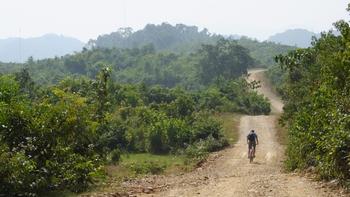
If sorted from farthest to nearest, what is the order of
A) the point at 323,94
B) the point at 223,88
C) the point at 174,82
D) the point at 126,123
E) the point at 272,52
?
1. the point at 272,52
2. the point at 174,82
3. the point at 223,88
4. the point at 126,123
5. the point at 323,94

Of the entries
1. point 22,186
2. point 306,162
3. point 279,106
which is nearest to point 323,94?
point 306,162

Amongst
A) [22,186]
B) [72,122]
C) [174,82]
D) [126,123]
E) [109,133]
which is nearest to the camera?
[22,186]

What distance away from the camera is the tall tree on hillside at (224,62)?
283ft

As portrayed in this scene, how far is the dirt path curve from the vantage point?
13352 mm

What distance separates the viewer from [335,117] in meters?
14.3

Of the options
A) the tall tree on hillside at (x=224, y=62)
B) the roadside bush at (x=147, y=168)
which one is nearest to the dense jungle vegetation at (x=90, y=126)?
the roadside bush at (x=147, y=168)

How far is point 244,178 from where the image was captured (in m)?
15.9

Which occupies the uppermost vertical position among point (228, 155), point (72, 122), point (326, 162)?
point (72, 122)

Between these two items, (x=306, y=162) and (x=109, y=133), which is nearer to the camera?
(x=306, y=162)

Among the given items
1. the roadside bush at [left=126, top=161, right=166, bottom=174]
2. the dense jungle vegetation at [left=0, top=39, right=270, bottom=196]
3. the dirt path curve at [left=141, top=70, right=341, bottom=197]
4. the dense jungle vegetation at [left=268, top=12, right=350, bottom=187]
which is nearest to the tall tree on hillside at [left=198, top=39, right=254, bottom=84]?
the dense jungle vegetation at [left=0, top=39, right=270, bottom=196]

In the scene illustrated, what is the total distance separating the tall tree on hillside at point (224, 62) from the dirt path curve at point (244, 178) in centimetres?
5060

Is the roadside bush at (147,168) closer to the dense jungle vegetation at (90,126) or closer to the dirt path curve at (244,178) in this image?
the dense jungle vegetation at (90,126)

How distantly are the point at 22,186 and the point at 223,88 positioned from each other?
4428 cm

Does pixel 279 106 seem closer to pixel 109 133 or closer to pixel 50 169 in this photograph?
pixel 109 133
